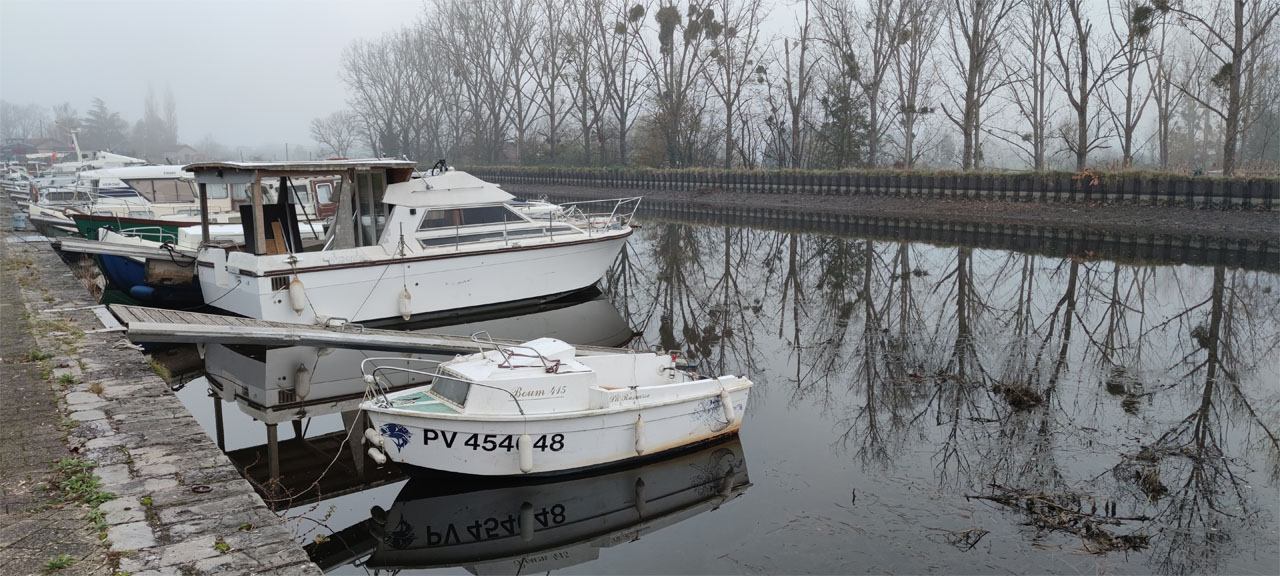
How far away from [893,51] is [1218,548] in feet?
127

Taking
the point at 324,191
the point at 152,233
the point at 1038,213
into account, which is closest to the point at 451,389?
the point at 324,191

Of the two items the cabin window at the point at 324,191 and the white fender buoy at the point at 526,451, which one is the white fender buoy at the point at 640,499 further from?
the cabin window at the point at 324,191

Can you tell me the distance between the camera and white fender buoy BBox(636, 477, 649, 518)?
776 centimetres

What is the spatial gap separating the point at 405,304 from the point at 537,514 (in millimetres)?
8145

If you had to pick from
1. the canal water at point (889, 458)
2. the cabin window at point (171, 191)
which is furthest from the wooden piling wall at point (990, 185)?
the cabin window at point (171, 191)

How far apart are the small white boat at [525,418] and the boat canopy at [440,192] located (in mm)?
7183

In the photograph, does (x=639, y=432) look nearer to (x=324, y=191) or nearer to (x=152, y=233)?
(x=324, y=191)

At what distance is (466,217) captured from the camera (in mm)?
15781

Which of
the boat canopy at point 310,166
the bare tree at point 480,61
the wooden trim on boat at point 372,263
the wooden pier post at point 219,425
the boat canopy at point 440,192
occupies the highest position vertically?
the bare tree at point 480,61

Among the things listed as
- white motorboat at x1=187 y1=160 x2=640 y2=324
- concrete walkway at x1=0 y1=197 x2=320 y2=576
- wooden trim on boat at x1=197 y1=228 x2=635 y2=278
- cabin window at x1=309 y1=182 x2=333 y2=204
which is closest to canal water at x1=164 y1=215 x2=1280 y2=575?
white motorboat at x1=187 y1=160 x2=640 y2=324

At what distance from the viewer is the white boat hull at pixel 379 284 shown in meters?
14.0

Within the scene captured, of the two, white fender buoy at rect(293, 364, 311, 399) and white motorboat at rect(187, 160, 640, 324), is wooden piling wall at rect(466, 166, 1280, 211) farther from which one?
white fender buoy at rect(293, 364, 311, 399)

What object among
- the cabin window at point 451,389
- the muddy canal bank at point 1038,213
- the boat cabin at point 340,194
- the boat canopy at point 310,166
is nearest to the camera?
the cabin window at point 451,389

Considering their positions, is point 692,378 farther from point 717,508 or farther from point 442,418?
point 442,418
